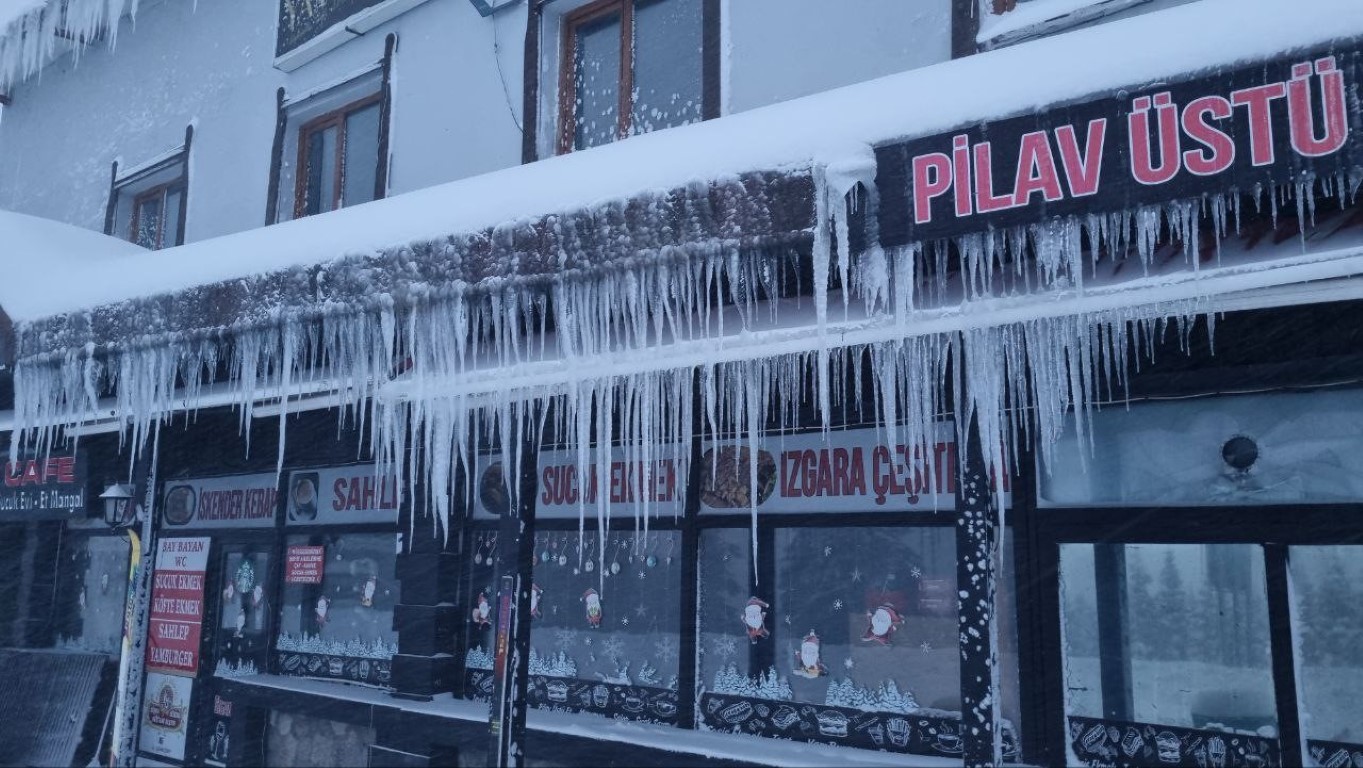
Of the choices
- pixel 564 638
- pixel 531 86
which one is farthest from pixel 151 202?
pixel 564 638

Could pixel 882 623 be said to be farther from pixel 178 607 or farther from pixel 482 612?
pixel 178 607

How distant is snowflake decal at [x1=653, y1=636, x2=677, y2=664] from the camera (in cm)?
644

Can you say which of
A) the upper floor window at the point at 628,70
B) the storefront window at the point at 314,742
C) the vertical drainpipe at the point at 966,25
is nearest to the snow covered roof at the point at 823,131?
the vertical drainpipe at the point at 966,25

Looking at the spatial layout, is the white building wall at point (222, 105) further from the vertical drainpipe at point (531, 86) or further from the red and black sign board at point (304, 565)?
the red and black sign board at point (304, 565)

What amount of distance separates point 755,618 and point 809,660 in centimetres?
45

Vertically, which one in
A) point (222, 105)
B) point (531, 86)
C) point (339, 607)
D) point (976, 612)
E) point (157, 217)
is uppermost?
point (222, 105)

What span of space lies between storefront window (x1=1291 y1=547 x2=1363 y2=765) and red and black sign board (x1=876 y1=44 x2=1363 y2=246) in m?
2.55

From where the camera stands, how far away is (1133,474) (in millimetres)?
4957

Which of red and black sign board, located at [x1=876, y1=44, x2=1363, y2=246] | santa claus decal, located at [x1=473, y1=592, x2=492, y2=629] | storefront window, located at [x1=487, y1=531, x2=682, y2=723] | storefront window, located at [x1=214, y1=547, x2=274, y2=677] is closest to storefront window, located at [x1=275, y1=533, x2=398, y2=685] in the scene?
storefront window, located at [x1=214, y1=547, x2=274, y2=677]

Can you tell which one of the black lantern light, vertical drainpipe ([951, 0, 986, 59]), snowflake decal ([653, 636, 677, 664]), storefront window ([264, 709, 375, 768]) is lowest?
storefront window ([264, 709, 375, 768])

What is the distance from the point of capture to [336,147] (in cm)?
898

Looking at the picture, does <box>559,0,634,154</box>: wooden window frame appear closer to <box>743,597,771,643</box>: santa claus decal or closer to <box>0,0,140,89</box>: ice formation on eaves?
<box>743,597,771,643</box>: santa claus decal

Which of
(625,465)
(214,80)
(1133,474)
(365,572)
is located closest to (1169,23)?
(1133,474)

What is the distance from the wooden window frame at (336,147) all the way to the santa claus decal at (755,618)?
5199mm
